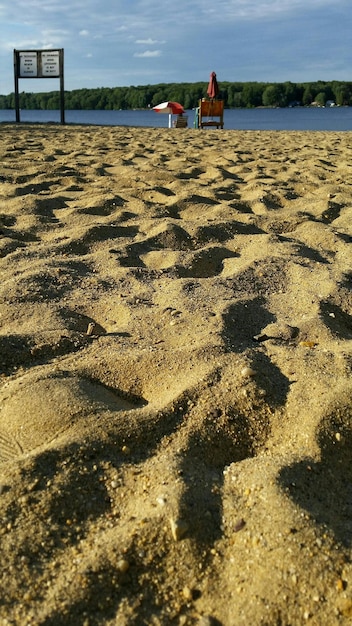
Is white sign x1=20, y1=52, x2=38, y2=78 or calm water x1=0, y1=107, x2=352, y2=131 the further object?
calm water x1=0, y1=107, x2=352, y2=131

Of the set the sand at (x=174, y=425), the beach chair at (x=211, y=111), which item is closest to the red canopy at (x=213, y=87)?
the beach chair at (x=211, y=111)

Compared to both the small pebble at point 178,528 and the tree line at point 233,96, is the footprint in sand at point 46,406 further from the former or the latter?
the tree line at point 233,96

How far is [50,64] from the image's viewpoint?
13.8 meters

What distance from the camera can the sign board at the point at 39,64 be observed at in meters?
13.7

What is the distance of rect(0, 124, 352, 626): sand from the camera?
3.52 ft

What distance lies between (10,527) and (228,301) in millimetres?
1480

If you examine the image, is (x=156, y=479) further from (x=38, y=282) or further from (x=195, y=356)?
(x=38, y=282)

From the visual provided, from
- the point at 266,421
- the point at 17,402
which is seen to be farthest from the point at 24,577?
the point at 266,421

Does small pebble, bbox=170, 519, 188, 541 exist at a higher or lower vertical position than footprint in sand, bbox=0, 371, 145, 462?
lower

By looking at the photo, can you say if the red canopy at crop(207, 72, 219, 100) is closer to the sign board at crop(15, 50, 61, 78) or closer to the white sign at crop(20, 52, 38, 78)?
the sign board at crop(15, 50, 61, 78)

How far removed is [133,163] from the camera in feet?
20.9

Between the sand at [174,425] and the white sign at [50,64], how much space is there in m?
11.8

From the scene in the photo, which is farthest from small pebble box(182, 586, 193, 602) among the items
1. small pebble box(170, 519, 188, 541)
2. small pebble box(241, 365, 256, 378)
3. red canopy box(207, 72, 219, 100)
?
red canopy box(207, 72, 219, 100)

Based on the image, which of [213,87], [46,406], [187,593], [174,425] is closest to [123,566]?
[187,593]
